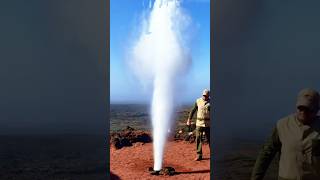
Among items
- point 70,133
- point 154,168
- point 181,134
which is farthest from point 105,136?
point 181,134

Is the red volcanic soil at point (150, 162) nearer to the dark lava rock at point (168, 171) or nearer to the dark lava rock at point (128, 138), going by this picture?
the dark lava rock at point (168, 171)

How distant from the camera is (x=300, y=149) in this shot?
277 cm

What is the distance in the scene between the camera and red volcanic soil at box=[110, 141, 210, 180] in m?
8.50

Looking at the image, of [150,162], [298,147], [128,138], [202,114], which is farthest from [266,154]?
[128,138]

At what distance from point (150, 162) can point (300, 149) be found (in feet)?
23.0

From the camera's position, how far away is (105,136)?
→ 791 cm

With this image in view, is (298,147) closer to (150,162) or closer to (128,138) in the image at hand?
(150,162)

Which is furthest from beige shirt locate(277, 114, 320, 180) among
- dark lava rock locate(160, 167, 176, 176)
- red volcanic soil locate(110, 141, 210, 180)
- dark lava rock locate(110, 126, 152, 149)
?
dark lava rock locate(110, 126, 152, 149)

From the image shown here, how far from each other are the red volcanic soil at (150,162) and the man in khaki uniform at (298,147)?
5353 mm

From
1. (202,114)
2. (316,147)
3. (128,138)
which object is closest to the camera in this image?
(316,147)

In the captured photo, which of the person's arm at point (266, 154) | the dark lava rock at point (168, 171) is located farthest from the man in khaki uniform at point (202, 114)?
the person's arm at point (266, 154)

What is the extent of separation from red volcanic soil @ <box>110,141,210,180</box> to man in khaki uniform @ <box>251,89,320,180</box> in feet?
17.6

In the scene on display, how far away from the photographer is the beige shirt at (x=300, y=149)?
2.75m

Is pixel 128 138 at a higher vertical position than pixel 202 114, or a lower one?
lower
